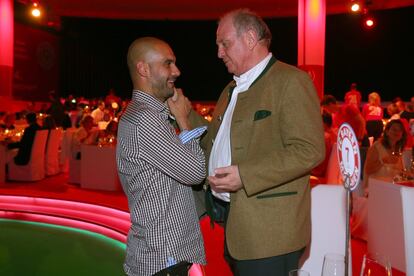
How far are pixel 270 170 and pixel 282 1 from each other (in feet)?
45.7

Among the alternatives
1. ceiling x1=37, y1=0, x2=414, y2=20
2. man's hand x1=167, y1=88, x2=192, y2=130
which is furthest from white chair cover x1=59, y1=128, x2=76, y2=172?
man's hand x1=167, y1=88, x2=192, y2=130

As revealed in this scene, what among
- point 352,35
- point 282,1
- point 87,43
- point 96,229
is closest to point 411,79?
point 352,35

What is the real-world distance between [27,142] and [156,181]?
6811 millimetres

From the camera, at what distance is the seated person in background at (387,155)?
15.2ft

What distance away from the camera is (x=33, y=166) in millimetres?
8328

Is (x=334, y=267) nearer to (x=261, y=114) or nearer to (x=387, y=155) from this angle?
(x=261, y=114)

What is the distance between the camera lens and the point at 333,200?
3199mm

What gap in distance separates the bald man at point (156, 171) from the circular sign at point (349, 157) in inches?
23.7

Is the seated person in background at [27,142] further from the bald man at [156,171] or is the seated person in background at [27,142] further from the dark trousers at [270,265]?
the dark trousers at [270,265]

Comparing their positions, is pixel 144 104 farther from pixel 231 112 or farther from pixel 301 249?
pixel 301 249

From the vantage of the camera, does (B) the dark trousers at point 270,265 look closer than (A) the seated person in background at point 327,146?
Yes

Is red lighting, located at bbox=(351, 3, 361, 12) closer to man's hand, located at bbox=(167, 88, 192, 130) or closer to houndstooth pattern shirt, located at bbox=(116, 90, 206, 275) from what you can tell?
man's hand, located at bbox=(167, 88, 192, 130)

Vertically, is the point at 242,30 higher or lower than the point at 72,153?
higher

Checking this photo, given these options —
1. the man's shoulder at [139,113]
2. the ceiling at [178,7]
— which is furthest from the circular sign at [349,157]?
the ceiling at [178,7]
